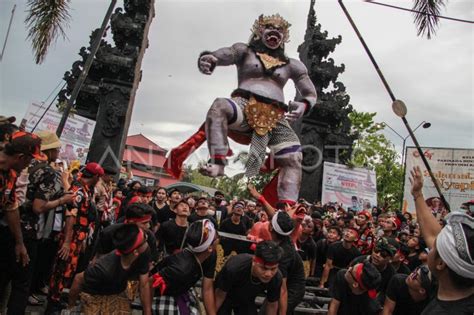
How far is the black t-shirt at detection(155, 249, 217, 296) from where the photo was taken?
11.0 ft

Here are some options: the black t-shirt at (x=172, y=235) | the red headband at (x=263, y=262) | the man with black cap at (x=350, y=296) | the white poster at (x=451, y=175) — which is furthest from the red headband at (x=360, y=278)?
the white poster at (x=451, y=175)

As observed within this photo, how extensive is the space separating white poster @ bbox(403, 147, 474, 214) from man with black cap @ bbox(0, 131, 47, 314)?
12.1 meters

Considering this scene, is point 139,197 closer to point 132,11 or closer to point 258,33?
point 258,33

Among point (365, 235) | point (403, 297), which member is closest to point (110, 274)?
point (403, 297)

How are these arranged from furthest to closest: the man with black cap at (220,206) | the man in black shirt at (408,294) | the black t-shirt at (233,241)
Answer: the man with black cap at (220,206) < the black t-shirt at (233,241) < the man in black shirt at (408,294)

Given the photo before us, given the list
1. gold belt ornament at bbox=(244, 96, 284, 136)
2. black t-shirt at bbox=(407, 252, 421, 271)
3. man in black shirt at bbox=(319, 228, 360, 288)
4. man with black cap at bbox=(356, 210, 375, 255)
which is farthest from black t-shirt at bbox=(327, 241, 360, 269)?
gold belt ornament at bbox=(244, 96, 284, 136)

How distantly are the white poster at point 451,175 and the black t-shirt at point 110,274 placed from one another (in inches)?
460

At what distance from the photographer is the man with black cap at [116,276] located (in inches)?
128

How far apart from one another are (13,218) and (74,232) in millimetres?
1050

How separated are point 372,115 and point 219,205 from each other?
21.2 metres

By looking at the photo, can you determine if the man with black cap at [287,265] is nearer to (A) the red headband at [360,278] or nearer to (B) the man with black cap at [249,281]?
(B) the man with black cap at [249,281]

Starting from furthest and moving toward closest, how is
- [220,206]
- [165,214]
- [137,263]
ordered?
[220,206]
[165,214]
[137,263]

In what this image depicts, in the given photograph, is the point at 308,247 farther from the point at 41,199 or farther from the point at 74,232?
the point at 41,199

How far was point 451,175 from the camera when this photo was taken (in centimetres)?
1401
